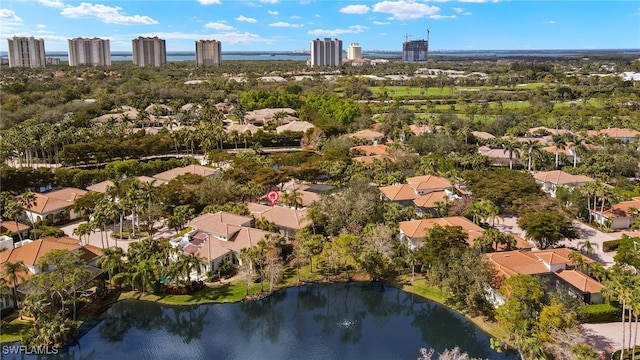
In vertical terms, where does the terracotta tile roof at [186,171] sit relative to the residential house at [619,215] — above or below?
above

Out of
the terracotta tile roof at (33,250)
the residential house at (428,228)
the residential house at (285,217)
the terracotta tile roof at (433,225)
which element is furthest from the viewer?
the residential house at (285,217)

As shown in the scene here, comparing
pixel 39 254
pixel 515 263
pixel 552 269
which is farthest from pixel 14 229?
pixel 552 269

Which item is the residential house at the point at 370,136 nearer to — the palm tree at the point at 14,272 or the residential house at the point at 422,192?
the residential house at the point at 422,192

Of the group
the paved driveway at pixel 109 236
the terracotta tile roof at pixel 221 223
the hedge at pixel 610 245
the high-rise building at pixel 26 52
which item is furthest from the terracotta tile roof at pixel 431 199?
the high-rise building at pixel 26 52

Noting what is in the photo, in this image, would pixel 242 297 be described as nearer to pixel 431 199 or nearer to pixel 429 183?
pixel 431 199

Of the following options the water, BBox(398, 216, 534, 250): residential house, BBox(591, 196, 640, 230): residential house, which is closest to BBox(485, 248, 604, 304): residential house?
BBox(398, 216, 534, 250): residential house

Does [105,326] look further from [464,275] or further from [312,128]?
[312,128]

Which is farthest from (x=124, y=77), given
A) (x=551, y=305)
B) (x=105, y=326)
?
(x=551, y=305)
